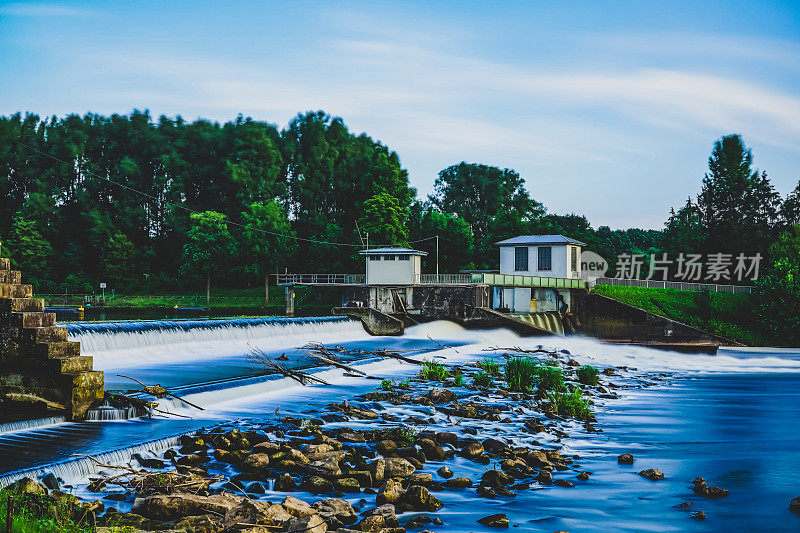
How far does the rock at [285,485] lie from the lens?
10234 mm

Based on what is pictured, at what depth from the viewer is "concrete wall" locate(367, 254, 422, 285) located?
4994cm

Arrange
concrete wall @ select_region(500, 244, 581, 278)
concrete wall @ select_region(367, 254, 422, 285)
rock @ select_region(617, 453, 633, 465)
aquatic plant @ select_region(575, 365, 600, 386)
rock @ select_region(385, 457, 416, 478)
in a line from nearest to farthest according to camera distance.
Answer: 1. rock @ select_region(385, 457, 416, 478)
2. rock @ select_region(617, 453, 633, 465)
3. aquatic plant @ select_region(575, 365, 600, 386)
4. concrete wall @ select_region(367, 254, 422, 285)
5. concrete wall @ select_region(500, 244, 581, 278)

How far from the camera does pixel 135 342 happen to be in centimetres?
2608

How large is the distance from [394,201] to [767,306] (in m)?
35.6

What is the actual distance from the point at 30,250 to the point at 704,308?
247 ft

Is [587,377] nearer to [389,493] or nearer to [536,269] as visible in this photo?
[389,493]

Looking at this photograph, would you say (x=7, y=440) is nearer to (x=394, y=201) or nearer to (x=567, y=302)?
(x=567, y=302)

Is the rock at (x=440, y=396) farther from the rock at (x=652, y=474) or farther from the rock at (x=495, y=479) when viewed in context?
the rock at (x=495, y=479)

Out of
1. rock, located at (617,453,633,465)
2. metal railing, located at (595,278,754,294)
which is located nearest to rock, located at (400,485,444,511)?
rock, located at (617,453,633,465)

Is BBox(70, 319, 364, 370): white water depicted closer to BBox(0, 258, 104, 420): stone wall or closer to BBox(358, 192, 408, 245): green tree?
BBox(0, 258, 104, 420): stone wall

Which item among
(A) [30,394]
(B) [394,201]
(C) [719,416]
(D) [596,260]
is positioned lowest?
(C) [719,416]

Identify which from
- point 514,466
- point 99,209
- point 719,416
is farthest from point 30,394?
point 99,209

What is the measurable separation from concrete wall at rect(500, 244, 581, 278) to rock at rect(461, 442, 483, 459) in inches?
1619

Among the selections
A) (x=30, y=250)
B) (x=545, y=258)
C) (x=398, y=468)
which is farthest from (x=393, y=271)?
(x=30, y=250)
